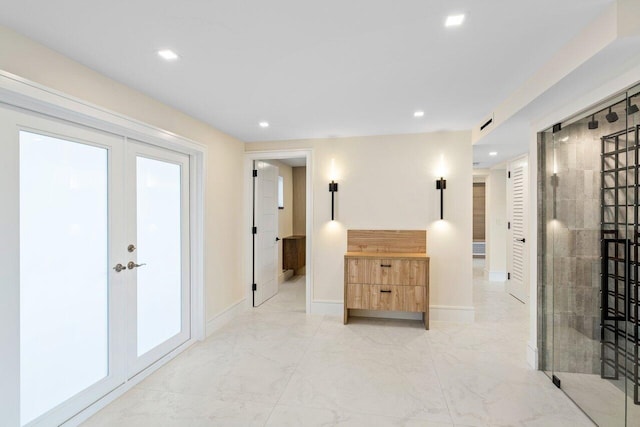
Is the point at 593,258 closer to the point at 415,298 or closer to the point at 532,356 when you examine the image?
the point at 532,356

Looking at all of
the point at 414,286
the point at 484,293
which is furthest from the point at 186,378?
the point at 484,293

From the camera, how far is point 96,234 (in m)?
Result: 2.15

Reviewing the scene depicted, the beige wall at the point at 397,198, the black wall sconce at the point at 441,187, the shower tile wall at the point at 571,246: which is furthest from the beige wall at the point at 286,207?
the shower tile wall at the point at 571,246

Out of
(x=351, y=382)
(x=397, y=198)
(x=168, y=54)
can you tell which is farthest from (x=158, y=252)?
(x=397, y=198)

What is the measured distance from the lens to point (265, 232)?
15.0ft

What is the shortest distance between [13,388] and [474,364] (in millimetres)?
3229

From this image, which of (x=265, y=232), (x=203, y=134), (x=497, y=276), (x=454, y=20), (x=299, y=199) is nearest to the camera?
(x=454, y=20)

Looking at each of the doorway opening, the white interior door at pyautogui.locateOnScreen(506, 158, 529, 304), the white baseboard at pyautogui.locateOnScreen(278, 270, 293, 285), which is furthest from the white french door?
the white interior door at pyautogui.locateOnScreen(506, 158, 529, 304)

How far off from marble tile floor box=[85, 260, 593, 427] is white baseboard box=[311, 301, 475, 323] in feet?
0.50

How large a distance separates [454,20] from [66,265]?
108 inches

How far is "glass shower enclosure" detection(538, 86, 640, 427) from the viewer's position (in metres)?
1.73

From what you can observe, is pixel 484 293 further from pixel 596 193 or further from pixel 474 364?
pixel 596 193

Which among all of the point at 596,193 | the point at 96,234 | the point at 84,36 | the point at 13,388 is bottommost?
the point at 13,388

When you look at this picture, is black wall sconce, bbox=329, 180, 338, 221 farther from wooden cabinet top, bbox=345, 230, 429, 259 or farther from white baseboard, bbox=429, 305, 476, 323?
white baseboard, bbox=429, 305, 476, 323
